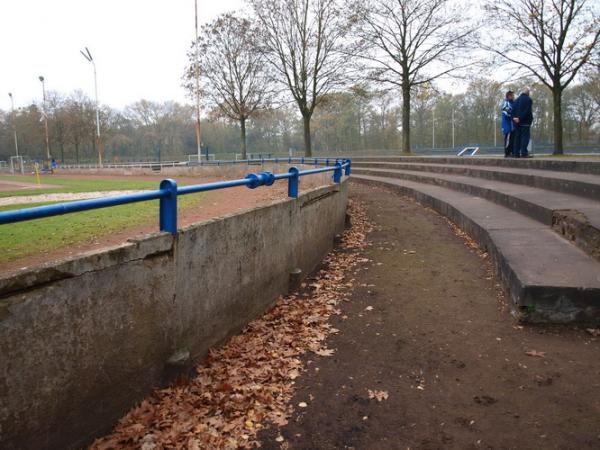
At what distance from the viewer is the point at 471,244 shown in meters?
7.33

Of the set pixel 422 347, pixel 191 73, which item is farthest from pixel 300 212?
pixel 191 73

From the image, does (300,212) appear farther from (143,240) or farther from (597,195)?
(597,195)

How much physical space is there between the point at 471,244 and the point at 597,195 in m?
2.00

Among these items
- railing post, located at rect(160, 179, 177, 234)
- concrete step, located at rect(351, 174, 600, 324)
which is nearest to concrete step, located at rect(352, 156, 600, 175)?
concrete step, located at rect(351, 174, 600, 324)

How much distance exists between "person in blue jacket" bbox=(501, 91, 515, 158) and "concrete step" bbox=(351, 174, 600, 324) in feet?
23.7

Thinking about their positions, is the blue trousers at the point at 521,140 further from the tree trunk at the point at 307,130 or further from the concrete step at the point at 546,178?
the tree trunk at the point at 307,130

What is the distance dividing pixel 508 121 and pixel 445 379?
12.6 meters

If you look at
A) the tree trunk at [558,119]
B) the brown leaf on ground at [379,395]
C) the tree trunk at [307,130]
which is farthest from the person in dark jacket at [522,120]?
the tree trunk at [307,130]

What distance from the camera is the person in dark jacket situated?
41.2 feet

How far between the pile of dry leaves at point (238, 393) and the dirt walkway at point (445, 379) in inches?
7.1

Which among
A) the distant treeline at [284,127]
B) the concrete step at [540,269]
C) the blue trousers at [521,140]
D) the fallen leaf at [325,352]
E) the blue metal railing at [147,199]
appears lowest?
the fallen leaf at [325,352]

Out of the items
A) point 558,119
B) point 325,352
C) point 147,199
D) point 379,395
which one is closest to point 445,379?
point 379,395

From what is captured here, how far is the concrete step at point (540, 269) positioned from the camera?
393cm

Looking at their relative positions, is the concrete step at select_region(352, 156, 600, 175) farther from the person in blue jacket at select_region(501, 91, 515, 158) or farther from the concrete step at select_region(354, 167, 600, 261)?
the concrete step at select_region(354, 167, 600, 261)
